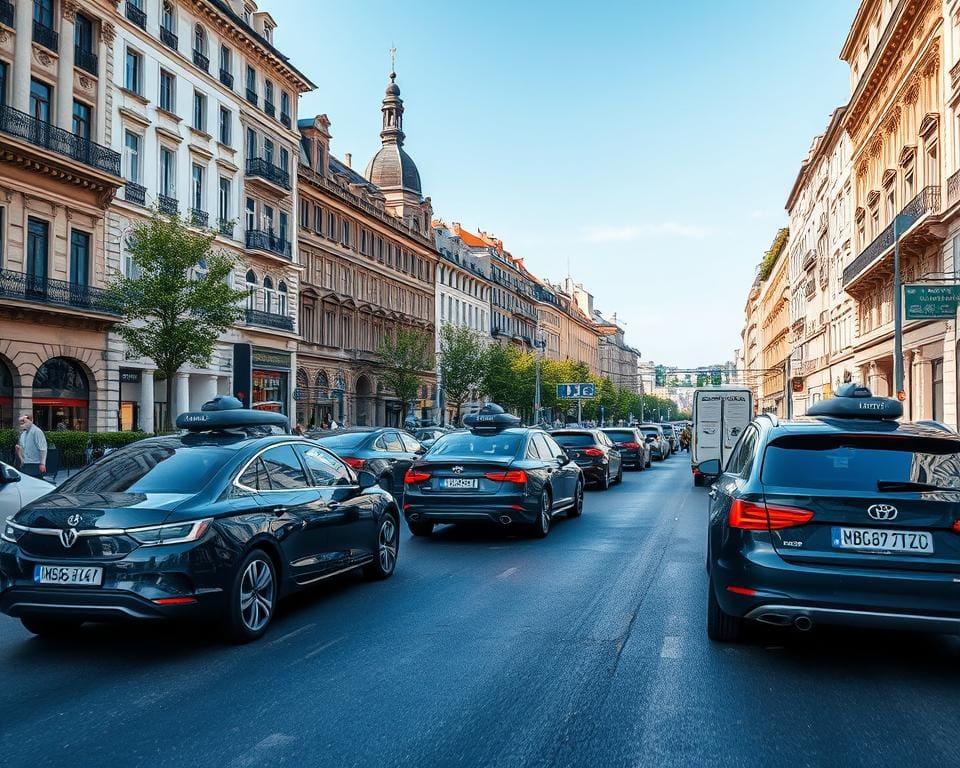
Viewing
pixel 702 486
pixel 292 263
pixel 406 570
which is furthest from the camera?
pixel 292 263

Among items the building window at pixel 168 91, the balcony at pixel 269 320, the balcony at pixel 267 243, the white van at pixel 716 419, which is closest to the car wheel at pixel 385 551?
the white van at pixel 716 419

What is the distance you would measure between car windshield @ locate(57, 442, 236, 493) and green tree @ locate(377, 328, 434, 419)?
51294 mm

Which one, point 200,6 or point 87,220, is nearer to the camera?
point 87,220

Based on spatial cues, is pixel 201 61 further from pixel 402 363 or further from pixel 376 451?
pixel 376 451

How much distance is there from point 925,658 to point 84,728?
17.1 ft

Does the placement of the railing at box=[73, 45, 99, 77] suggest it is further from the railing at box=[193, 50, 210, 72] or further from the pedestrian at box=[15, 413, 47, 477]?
the pedestrian at box=[15, 413, 47, 477]

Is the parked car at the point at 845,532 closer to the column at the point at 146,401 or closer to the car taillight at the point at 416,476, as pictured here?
the car taillight at the point at 416,476

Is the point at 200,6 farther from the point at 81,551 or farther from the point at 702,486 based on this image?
the point at 81,551

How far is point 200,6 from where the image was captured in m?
38.6

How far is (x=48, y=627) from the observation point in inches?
272

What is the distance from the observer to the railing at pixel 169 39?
36572 millimetres

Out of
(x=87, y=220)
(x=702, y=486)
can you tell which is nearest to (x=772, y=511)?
(x=702, y=486)

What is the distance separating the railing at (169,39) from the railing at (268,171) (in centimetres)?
667

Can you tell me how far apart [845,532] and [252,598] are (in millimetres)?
4052
